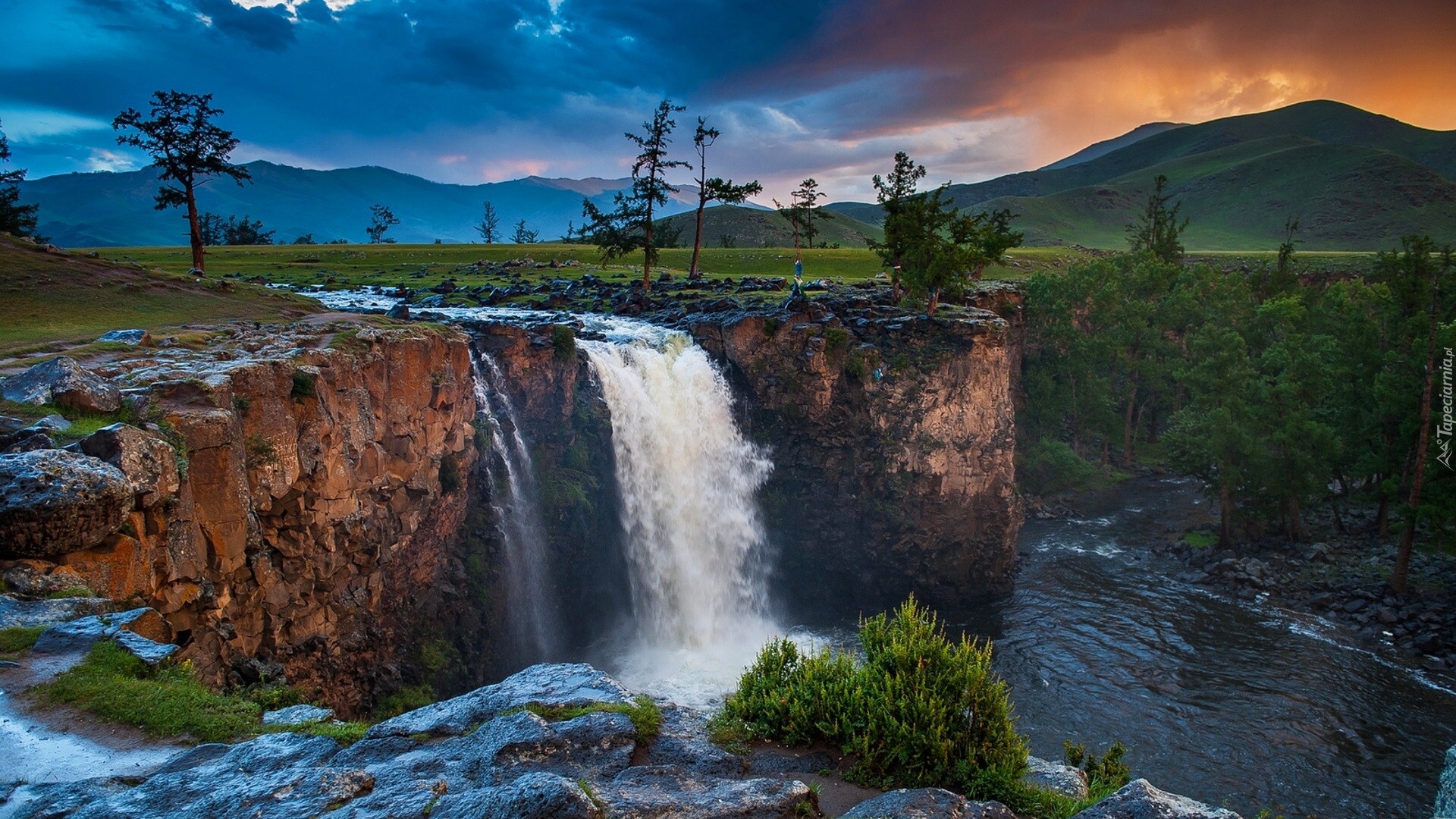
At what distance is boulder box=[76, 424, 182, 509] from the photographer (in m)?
11.7

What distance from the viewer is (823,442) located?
36.9 meters

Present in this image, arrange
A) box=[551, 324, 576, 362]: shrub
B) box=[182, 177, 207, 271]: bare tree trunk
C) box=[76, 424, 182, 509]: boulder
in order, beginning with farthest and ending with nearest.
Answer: box=[182, 177, 207, 271]: bare tree trunk → box=[551, 324, 576, 362]: shrub → box=[76, 424, 182, 509]: boulder

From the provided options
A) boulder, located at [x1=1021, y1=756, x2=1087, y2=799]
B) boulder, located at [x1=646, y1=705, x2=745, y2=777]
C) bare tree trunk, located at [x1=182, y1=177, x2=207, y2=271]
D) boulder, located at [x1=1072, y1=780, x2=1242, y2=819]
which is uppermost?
bare tree trunk, located at [x1=182, y1=177, x2=207, y2=271]

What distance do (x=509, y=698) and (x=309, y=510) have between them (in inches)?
438

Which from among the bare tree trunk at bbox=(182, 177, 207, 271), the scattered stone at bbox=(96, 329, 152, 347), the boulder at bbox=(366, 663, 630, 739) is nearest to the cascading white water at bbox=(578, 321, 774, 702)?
the scattered stone at bbox=(96, 329, 152, 347)

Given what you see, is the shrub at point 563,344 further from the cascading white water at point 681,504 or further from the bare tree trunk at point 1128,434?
the bare tree trunk at point 1128,434

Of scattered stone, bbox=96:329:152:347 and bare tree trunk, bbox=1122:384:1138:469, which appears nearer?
scattered stone, bbox=96:329:152:347

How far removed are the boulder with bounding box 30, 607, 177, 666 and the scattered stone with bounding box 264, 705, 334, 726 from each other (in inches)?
65.4

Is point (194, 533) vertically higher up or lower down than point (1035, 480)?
higher up

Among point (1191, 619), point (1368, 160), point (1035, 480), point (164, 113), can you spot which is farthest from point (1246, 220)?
point (164, 113)

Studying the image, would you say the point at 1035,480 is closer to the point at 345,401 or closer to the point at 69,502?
the point at 345,401

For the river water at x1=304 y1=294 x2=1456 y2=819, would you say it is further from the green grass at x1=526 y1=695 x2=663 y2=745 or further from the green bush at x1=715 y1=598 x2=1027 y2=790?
the green grass at x1=526 y1=695 x2=663 y2=745

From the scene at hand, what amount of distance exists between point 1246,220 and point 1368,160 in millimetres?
30131

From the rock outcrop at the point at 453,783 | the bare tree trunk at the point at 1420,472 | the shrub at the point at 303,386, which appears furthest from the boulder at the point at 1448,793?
the bare tree trunk at the point at 1420,472
